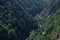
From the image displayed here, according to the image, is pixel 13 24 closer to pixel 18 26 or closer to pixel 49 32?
pixel 18 26

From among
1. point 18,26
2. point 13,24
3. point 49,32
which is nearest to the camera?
point 49,32

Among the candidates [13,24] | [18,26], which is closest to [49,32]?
[18,26]

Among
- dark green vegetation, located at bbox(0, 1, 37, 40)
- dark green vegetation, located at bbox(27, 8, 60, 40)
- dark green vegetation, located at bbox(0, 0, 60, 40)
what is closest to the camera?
dark green vegetation, located at bbox(27, 8, 60, 40)

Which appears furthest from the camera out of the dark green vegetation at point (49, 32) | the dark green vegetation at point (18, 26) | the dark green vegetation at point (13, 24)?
the dark green vegetation at point (13, 24)

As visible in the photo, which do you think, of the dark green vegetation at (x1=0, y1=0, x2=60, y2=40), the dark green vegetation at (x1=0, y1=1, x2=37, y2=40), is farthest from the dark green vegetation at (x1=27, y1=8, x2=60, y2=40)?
the dark green vegetation at (x1=0, y1=1, x2=37, y2=40)

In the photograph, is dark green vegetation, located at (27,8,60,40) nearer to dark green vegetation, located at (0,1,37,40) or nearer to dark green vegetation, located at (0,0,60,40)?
dark green vegetation, located at (0,0,60,40)

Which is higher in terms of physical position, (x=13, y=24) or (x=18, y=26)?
(x=18, y=26)

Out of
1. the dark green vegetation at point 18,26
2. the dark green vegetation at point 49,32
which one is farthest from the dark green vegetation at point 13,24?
the dark green vegetation at point 49,32

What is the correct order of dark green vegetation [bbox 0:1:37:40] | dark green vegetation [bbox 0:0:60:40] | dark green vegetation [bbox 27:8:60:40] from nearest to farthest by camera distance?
dark green vegetation [bbox 27:8:60:40] < dark green vegetation [bbox 0:0:60:40] < dark green vegetation [bbox 0:1:37:40]

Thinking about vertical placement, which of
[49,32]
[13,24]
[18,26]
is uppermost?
[18,26]

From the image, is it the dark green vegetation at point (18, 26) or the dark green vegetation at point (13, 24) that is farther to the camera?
the dark green vegetation at point (13, 24)

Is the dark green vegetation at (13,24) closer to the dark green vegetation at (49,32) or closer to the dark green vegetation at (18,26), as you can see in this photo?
the dark green vegetation at (18,26)

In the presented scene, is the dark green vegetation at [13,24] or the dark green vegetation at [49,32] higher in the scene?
the dark green vegetation at [13,24]
